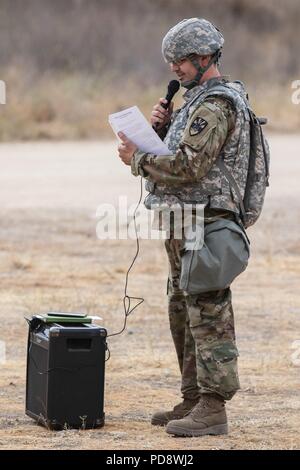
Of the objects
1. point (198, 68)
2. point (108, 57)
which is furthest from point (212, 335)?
point (108, 57)

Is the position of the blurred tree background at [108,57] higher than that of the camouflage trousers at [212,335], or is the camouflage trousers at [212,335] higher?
the blurred tree background at [108,57]

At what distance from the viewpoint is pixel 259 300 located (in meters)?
11.4

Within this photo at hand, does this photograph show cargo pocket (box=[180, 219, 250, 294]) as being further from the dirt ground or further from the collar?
the dirt ground

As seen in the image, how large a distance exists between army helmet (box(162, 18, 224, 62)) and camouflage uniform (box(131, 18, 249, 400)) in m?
0.02

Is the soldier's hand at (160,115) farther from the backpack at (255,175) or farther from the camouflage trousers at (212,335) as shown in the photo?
the camouflage trousers at (212,335)

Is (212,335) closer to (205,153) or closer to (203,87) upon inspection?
(205,153)

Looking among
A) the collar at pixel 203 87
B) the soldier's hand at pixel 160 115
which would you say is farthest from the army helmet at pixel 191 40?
the soldier's hand at pixel 160 115

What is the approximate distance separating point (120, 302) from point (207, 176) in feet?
15.6

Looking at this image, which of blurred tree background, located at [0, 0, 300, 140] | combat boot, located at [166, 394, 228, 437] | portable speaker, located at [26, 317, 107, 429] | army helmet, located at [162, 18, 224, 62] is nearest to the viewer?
army helmet, located at [162, 18, 224, 62]

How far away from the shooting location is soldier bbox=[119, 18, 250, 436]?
640 centimetres

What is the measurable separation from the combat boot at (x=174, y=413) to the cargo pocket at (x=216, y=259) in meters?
0.81

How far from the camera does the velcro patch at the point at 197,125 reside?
20.9ft

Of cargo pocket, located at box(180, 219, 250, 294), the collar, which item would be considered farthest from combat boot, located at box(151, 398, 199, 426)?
the collar

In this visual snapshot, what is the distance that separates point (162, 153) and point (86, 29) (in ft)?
107
